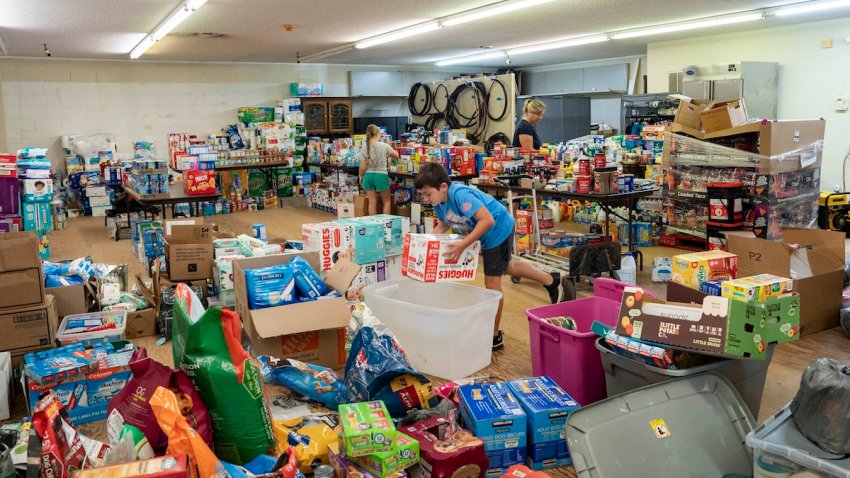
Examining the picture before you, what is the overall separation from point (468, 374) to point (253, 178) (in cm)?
921

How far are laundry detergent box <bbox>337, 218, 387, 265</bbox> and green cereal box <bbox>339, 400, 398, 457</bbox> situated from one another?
266 cm

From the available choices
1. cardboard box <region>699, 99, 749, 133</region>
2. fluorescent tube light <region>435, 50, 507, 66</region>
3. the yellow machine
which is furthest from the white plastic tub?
fluorescent tube light <region>435, 50, 507, 66</region>

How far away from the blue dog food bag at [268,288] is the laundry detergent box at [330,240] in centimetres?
124

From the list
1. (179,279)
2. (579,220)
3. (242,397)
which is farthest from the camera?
(579,220)

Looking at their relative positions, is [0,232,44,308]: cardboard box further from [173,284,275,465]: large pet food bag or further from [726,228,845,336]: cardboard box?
[726,228,845,336]: cardboard box

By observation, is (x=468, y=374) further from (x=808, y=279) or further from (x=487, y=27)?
(x=487, y=27)

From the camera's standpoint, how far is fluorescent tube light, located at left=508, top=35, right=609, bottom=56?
10.7 m

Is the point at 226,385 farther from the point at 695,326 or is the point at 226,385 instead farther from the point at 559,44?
the point at 559,44

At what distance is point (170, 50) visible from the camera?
36.0 feet

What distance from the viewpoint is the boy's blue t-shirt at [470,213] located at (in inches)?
171

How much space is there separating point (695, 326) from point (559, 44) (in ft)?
30.8

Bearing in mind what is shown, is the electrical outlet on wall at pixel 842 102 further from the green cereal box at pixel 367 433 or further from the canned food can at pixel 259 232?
the green cereal box at pixel 367 433

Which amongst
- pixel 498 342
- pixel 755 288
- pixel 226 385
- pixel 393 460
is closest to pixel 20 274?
pixel 226 385

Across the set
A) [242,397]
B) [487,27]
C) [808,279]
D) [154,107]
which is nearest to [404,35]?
[487,27]
